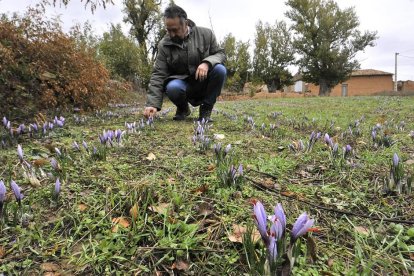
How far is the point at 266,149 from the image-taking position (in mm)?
3092

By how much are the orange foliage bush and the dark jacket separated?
189 cm

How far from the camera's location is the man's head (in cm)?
410

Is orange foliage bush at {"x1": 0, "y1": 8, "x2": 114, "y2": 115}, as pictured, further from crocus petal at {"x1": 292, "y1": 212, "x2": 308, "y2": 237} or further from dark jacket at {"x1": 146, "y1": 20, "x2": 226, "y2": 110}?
crocus petal at {"x1": 292, "y1": 212, "x2": 308, "y2": 237}

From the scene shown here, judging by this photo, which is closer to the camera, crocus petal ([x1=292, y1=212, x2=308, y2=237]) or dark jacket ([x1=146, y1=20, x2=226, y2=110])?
crocus petal ([x1=292, y1=212, x2=308, y2=237])

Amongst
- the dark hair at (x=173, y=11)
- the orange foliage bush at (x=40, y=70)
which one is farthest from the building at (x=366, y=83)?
the dark hair at (x=173, y=11)

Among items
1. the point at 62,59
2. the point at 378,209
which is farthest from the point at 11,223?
the point at 62,59

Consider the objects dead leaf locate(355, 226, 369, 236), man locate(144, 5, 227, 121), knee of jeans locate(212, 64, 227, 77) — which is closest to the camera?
dead leaf locate(355, 226, 369, 236)

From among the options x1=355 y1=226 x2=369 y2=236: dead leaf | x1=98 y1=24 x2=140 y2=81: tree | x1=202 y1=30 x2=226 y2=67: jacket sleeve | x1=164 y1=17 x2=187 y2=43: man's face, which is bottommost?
x1=355 y1=226 x2=369 y2=236: dead leaf

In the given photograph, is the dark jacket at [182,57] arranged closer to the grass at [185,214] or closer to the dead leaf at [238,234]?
the grass at [185,214]

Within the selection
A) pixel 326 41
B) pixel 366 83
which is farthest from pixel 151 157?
pixel 366 83

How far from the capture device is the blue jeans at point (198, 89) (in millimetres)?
4730

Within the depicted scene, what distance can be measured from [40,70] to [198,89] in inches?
104

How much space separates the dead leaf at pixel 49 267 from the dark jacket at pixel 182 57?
337 centimetres

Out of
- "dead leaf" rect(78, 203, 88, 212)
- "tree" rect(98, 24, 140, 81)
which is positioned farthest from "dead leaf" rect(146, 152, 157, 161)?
"tree" rect(98, 24, 140, 81)
